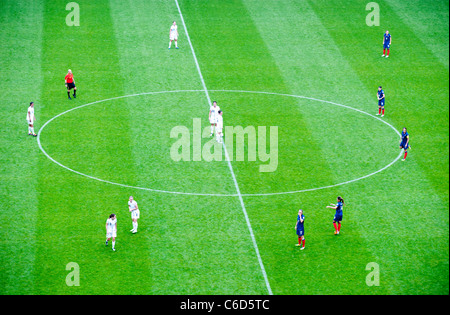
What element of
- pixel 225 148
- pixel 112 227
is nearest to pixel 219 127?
pixel 225 148

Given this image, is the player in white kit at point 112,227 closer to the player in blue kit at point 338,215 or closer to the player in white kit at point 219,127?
the player in blue kit at point 338,215

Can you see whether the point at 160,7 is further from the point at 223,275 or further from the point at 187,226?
the point at 223,275

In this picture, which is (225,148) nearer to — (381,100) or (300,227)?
(300,227)

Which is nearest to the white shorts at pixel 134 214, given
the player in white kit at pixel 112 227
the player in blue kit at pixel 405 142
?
the player in white kit at pixel 112 227

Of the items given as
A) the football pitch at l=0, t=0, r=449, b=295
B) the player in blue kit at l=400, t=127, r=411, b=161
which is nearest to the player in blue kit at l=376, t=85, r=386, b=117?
the football pitch at l=0, t=0, r=449, b=295

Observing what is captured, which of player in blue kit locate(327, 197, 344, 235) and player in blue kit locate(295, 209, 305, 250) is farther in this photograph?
player in blue kit locate(327, 197, 344, 235)

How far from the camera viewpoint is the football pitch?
22625mm

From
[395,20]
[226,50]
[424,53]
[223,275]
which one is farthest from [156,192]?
[395,20]

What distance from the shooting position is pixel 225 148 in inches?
1216

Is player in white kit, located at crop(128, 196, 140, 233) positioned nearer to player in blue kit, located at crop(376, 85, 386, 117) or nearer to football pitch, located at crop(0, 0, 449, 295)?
football pitch, located at crop(0, 0, 449, 295)

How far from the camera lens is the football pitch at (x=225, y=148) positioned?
22.6m

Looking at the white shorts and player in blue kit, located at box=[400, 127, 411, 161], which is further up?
player in blue kit, located at box=[400, 127, 411, 161]

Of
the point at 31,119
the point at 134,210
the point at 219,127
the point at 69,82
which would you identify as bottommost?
the point at 134,210

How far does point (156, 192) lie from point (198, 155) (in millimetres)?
3843
